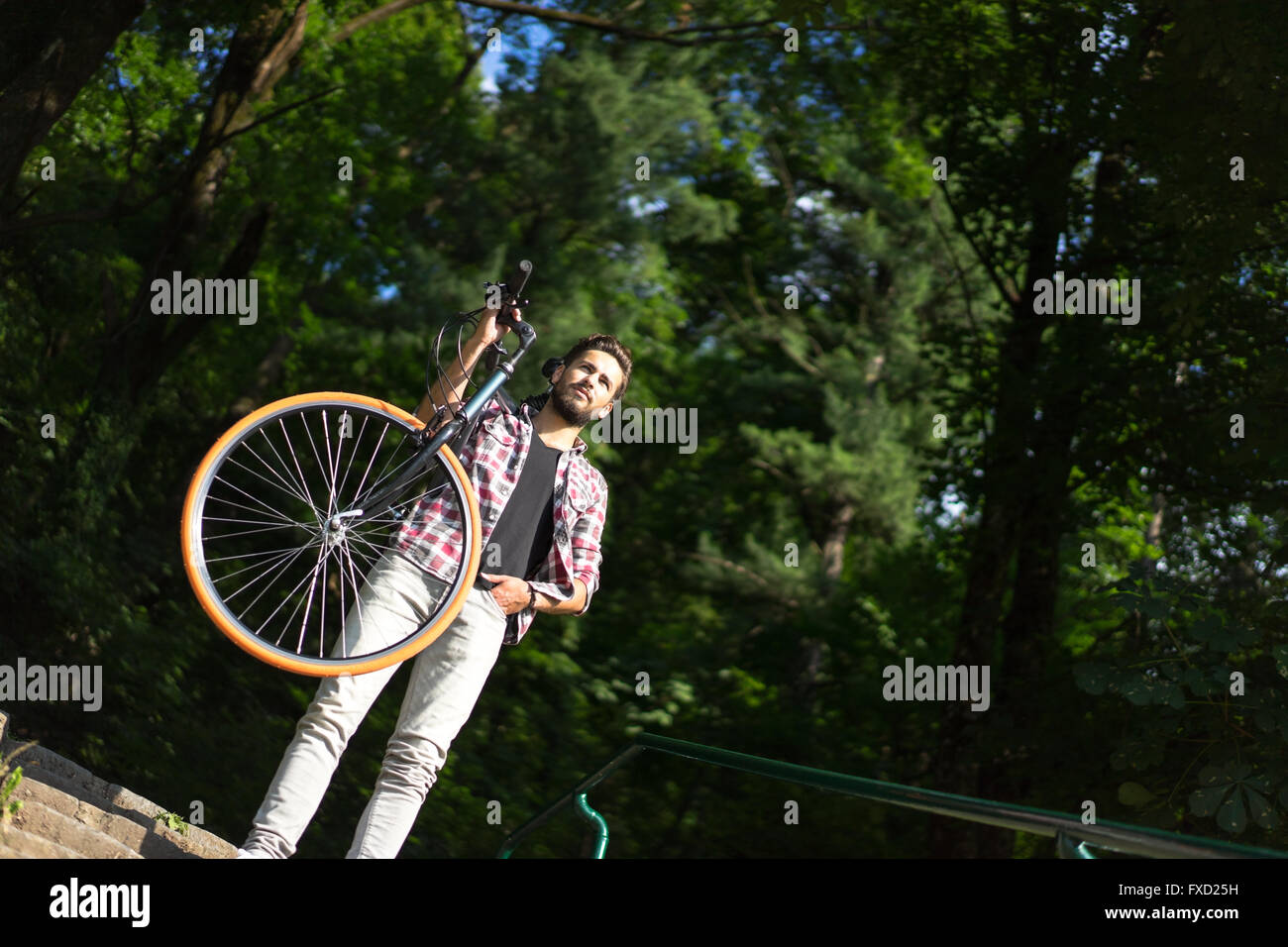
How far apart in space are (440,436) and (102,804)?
208 centimetres

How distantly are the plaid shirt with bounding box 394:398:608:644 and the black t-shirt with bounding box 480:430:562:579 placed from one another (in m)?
0.03

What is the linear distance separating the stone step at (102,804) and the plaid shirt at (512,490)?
1179 mm

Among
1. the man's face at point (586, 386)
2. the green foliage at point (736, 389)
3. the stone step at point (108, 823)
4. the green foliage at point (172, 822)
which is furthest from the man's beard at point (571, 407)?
the green foliage at point (736, 389)

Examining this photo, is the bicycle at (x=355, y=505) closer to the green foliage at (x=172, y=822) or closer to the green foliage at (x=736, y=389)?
the green foliage at (x=172, y=822)

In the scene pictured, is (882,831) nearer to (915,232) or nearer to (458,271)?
(458,271)

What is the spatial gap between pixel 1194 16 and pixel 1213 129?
687 millimetres

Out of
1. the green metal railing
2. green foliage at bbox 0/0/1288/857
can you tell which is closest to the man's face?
the green metal railing

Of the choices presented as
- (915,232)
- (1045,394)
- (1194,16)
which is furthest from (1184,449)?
(915,232)

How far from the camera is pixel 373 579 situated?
3.61 meters

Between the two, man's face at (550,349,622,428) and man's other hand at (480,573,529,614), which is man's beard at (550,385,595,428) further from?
man's other hand at (480,573,529,614)

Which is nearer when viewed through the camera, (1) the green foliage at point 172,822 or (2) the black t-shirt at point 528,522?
(2) the black t-shirt at point 528,522

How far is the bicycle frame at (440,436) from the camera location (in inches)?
139

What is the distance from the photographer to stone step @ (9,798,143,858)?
336 centimetres
